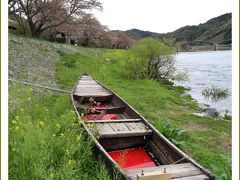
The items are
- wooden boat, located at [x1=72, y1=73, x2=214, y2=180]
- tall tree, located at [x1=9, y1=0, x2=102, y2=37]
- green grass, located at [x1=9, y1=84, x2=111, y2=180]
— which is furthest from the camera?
tall tree, located at [x1=9, y1=0, x2=102, y2=37]

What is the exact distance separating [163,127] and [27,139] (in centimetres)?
305

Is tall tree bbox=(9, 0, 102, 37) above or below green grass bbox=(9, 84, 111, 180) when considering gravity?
above

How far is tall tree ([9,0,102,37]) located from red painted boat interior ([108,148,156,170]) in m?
15.7

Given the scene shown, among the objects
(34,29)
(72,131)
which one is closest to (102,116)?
(72,131)

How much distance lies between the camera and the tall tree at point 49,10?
19.0m

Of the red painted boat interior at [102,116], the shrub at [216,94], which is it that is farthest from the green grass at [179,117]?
the shrub at [216,94]

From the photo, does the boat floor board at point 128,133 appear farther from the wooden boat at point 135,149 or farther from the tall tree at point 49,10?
the tall tree at point 49,10

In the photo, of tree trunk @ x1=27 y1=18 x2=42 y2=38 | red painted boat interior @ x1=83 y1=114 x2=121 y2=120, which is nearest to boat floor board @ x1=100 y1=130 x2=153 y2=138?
red painted boat interior @ x1=83 y1=114 x2=121 y2=120

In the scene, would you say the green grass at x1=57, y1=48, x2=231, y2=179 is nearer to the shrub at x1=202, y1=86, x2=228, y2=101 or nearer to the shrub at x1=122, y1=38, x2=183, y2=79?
the shrub at x1=122, y1=38, x2=183, y2=79

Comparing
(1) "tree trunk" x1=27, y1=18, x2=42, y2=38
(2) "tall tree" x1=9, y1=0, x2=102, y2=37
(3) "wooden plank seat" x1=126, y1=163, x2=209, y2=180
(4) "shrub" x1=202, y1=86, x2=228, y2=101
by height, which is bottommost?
(3) "wooden plank seat" x1=126, y1=163, x2=209, y2=180

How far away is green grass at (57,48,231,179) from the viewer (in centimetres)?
517

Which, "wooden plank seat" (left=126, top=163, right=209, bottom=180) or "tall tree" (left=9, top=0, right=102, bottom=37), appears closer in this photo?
"wooden plank seat" (left=126, top=163, right=209, bottom=180)
